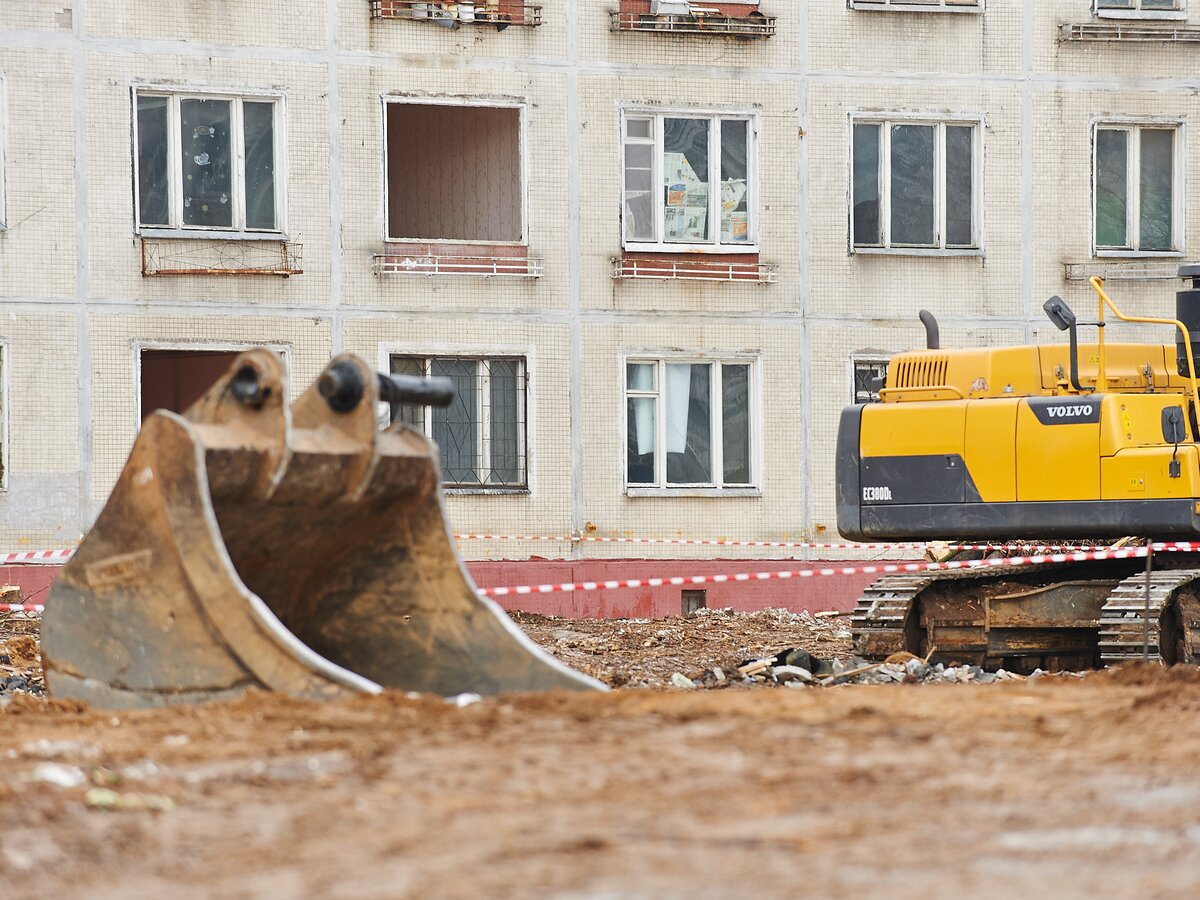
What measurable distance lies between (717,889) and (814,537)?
1671 cm

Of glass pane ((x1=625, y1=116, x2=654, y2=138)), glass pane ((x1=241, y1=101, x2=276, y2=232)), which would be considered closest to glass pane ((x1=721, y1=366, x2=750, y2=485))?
glass pane ((x1=625, y1=116, x2=654, y2=138))

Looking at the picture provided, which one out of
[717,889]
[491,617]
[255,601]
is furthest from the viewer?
[491,617]

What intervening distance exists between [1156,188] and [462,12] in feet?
25.8

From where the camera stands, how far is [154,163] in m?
19.9

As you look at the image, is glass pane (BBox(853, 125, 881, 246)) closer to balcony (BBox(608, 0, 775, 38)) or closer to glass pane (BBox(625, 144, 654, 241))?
balcony (BBox(608, 0, 775, 38))

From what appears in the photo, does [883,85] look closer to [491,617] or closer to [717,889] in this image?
[491,617]

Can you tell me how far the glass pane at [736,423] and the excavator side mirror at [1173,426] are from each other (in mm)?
7901

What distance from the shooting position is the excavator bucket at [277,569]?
8.16m

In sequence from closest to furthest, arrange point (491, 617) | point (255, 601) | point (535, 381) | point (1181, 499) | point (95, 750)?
1. point (95, 750)
2. point (255, 601)
3. point (491, 617)
4. point (1181, 499)
5. point (535, 381)

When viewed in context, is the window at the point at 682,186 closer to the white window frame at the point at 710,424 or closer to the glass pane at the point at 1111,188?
the white window frame at the point at 710,424

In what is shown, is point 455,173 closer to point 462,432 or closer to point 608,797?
point 462,432

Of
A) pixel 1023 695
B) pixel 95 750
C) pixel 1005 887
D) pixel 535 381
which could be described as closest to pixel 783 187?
pixel 535 381

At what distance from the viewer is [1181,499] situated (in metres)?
13.7

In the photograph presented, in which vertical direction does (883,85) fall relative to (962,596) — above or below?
above
